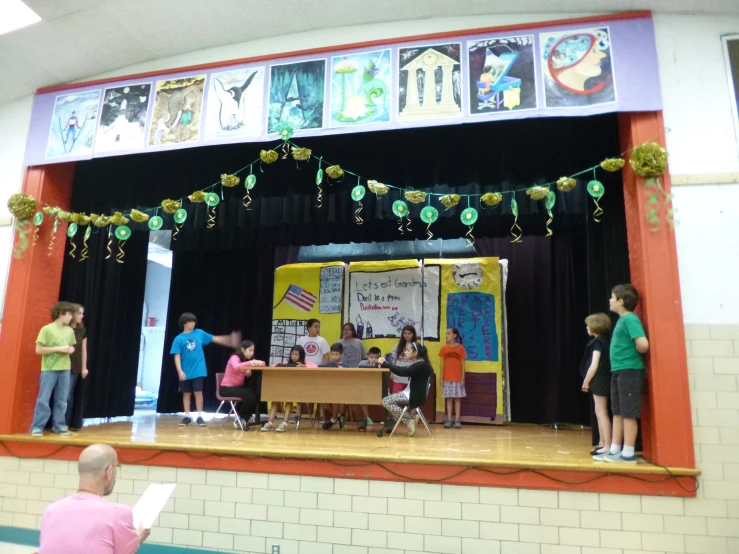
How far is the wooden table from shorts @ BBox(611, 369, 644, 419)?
234 cm

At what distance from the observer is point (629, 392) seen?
3879mm

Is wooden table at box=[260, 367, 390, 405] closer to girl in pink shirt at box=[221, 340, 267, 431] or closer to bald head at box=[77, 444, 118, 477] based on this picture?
girl in pink shirt at box=[221, 340, 267, 431]

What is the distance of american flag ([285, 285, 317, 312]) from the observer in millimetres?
8406

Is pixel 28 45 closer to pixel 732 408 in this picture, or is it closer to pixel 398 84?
pixel 398 84

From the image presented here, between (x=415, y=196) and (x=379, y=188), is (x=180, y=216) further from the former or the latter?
(x=415, y=196)

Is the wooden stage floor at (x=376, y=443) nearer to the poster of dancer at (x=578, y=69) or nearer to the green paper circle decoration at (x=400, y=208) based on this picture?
the green paper circle decoration at (x=400, y=208)

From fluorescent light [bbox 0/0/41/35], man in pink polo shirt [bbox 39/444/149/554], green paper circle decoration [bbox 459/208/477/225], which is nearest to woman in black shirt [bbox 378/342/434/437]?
green paper circle decoration [bbox 459/208/477/225]

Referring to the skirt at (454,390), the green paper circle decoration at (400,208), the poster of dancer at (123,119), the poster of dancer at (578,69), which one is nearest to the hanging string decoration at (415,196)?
the green paper circle decoration at (400,208)

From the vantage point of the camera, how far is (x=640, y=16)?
433 cm

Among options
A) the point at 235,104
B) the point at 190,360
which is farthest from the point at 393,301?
the point at 235,104

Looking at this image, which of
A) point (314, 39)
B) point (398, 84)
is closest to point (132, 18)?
point (314, 39)

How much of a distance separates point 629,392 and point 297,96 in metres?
3.82

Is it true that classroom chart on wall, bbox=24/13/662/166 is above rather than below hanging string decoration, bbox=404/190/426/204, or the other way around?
above

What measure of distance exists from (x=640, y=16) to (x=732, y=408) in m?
3.21
